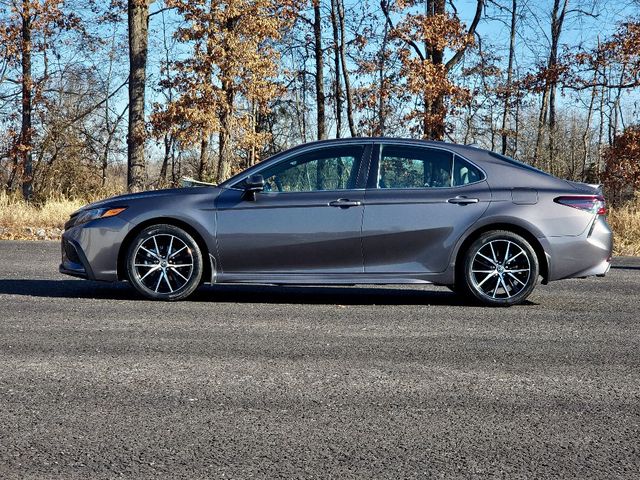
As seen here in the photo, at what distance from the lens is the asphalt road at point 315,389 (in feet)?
11.9

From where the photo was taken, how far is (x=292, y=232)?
801 cm

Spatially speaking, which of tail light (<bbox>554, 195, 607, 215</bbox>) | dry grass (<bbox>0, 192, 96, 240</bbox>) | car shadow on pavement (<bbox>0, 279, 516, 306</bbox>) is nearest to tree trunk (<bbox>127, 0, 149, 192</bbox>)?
dry grass (<bbox>0, 192, 96, 240</bbox>)

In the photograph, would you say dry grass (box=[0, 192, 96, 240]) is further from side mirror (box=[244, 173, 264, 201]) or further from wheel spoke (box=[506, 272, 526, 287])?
wheel spoke (box=[506, 272, 526, 287])

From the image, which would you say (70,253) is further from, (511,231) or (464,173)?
(511,231)

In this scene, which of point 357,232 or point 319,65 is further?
point 319,65

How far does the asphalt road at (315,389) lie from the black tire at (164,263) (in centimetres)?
20

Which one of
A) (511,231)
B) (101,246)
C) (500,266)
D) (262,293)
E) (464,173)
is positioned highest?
(464,173)

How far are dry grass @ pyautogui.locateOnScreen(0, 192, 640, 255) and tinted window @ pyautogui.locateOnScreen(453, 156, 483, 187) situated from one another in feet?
26.6

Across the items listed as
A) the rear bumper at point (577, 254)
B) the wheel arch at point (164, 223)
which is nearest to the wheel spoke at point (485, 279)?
the rear bumper at point (577, 254)

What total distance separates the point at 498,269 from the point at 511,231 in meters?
0.38

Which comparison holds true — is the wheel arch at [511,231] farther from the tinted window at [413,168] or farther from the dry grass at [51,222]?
the dry grass at [51,222]

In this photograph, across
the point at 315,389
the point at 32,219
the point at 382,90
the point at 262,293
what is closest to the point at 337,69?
the point at 382,90

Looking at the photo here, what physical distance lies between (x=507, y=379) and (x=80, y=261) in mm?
4650

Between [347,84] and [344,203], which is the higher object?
[347,84]
